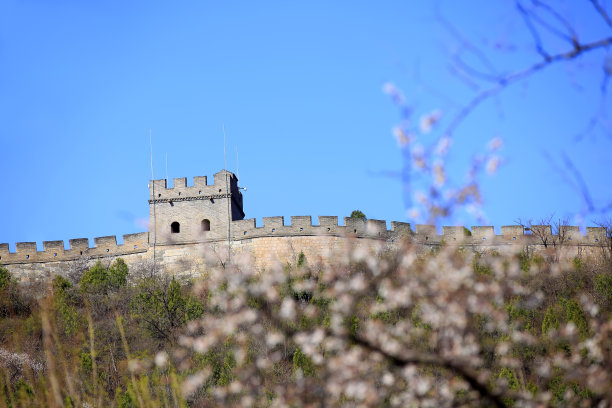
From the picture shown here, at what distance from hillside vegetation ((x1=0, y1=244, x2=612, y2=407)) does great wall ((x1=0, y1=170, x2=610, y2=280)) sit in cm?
83

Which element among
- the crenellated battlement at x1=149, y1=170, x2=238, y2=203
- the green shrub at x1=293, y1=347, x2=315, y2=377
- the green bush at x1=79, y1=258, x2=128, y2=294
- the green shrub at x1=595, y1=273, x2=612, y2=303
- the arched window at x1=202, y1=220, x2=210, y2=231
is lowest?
the green shrub at x1=293, y1=347, x2=315, y2=377

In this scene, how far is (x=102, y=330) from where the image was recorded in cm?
2589

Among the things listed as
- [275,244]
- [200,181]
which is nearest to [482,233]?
[275,244]

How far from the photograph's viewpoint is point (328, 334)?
232 inches

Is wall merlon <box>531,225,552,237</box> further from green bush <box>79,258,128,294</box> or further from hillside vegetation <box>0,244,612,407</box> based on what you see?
green bush <box>79,258,128,294</box>

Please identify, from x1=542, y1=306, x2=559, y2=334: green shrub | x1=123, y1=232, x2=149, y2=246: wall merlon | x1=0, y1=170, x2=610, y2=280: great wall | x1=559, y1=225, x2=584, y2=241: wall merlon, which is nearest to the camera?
x1=542, y1=306, x2=559, y2=334: green shrub

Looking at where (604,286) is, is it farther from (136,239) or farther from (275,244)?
(136,239)

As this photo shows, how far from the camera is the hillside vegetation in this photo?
6.06 m

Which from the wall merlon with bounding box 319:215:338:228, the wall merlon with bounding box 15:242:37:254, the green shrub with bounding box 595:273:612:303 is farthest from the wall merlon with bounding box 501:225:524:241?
the wall merlon with bounding box 15:242:37:254

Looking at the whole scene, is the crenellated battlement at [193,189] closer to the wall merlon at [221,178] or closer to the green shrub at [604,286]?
the wall merlon at [221,178]

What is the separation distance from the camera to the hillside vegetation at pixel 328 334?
606 centimetres

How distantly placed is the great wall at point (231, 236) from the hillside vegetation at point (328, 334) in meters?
0.83

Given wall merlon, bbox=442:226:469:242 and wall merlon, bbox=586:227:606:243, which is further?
wall merlon, bbox=586:227:606:243

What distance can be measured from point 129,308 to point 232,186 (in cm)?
560
